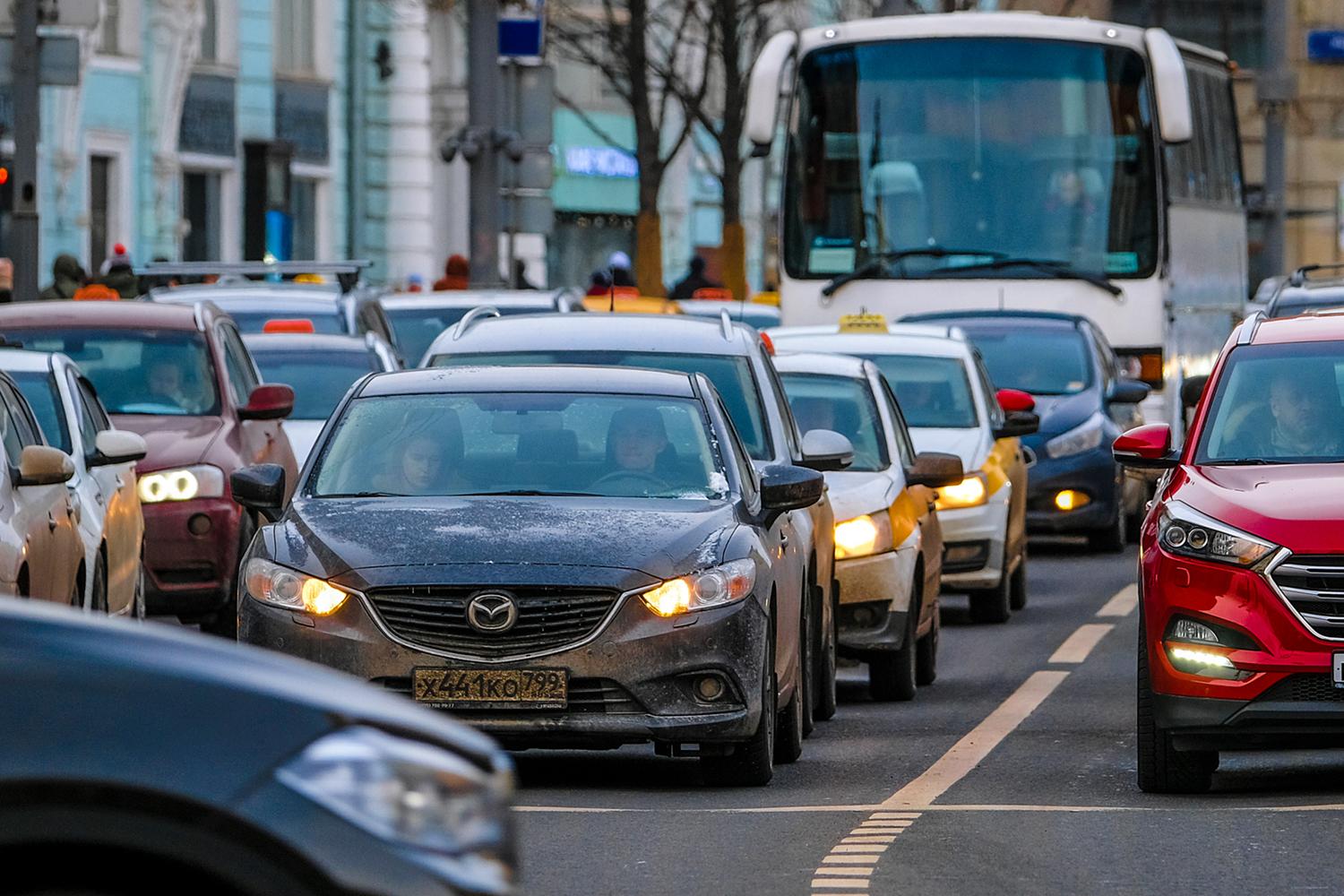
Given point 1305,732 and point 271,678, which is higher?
point 271,678

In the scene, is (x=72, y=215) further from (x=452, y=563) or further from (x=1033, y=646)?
(x=452, y=563)

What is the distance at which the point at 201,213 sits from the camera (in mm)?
46688

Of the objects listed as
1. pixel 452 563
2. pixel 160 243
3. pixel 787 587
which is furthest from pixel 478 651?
pixel 160 243

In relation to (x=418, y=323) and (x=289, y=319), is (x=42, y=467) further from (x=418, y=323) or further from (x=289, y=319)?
(x=418, y=323)

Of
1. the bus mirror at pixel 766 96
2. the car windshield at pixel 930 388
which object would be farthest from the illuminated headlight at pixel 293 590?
the bus mirror at pixel 766 96

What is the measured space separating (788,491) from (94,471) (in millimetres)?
4200

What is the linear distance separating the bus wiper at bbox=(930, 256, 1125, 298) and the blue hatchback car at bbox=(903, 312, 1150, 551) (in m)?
1.68

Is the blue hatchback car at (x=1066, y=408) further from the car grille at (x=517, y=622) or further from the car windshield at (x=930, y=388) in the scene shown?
the car grille at (x=517, y=622)

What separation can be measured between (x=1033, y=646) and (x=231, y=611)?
4.19 metres

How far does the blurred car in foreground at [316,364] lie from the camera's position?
21.1 m

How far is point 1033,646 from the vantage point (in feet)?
59.9

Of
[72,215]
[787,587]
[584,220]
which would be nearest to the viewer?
[787,587]

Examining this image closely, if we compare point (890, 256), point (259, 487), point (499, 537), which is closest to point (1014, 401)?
point (890, 256)

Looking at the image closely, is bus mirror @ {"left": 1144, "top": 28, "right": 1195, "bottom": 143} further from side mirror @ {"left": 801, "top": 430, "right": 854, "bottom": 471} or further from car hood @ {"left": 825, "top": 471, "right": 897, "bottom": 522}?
side mirror @ {"left": 801, "top": 430, "right": 854, "bottom": 471}
